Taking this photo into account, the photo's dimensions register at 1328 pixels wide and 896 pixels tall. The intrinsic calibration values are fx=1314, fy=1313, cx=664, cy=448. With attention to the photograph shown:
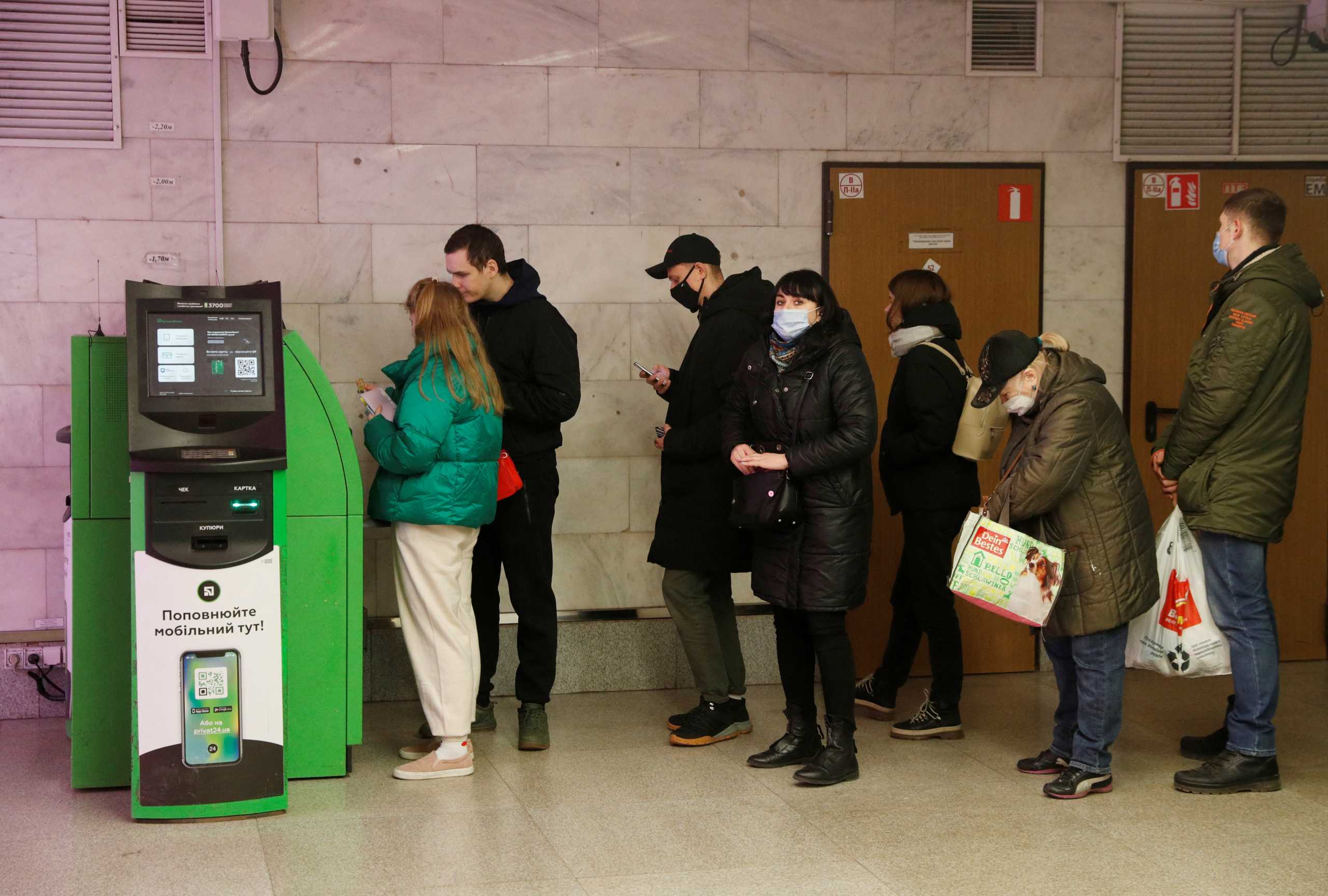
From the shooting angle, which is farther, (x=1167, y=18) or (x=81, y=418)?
(x=1167, y=18)

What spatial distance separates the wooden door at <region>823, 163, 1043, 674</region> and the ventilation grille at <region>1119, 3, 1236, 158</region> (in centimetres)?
50

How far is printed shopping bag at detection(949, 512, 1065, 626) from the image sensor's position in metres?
3.59

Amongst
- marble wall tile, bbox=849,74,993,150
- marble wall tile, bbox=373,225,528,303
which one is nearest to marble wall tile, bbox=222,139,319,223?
marble wall tile, bbox=373,225,528,303

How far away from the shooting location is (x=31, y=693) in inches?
185

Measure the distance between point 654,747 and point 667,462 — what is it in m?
0.94

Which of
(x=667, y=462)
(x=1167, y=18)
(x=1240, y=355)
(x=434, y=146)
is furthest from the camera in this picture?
(x=1167, y=18)

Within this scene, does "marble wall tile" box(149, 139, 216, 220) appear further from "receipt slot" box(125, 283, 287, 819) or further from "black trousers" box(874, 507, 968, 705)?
"black trousers" box(874, 507, 968, 705)

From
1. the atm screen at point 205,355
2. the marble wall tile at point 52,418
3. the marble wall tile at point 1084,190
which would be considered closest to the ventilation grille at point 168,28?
the marble wall tile at point 52,418

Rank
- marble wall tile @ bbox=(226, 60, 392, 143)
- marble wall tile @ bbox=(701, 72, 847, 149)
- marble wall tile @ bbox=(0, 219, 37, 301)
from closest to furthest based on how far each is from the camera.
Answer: marble wall tile @ bbox=(0, 219, 37, 301), marble wall tile @ bbox=(226, 60, 392, 143), marble wall tile @ bbox=(701, 72, 847, 149)

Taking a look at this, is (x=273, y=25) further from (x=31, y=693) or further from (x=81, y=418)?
(x=31, y=693)

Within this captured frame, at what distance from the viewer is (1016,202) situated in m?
5.37

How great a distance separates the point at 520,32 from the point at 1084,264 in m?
2.46

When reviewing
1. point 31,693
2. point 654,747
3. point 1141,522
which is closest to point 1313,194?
point 1141,522

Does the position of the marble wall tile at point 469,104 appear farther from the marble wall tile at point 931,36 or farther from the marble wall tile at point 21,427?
the marble wall tile at point 21,427
